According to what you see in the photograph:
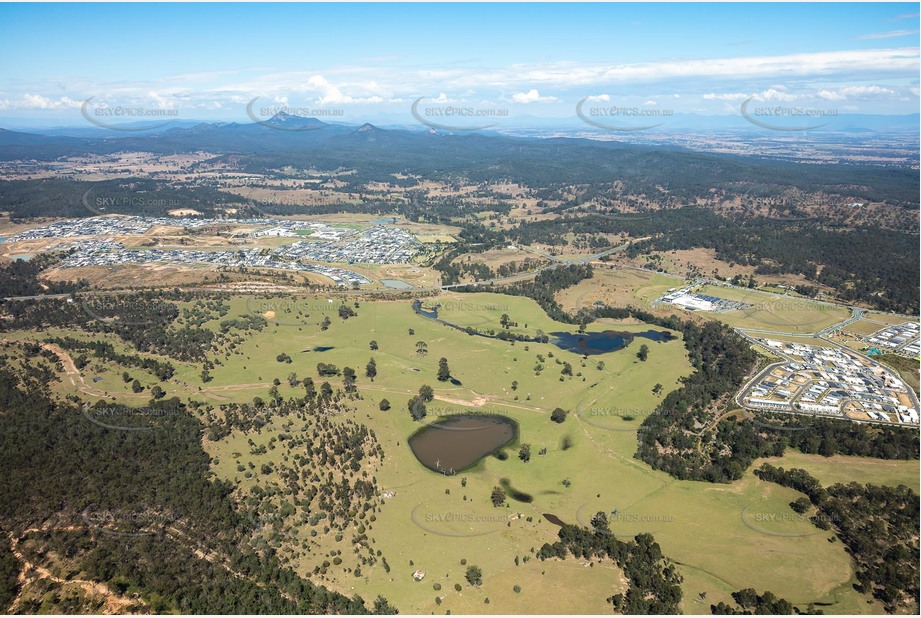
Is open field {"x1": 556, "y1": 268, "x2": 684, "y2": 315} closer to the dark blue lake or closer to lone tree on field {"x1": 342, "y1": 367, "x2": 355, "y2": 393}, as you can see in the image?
the dark blue lake

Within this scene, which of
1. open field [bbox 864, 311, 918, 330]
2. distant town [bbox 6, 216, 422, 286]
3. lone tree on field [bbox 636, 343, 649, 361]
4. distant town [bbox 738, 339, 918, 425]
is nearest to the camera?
distant town [bbox 738, 339, 918, 425]

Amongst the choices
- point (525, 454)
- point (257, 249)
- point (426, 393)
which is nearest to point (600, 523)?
point (525, 454)

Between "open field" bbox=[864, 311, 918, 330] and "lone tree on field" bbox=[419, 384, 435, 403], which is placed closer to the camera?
"lone tree on field" bbox=[419, 384, 435, 403]

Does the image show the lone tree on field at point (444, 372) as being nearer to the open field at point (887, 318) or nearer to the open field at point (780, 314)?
the open field at point (780, 314)

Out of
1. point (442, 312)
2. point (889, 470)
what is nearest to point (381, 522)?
point (889, 470)

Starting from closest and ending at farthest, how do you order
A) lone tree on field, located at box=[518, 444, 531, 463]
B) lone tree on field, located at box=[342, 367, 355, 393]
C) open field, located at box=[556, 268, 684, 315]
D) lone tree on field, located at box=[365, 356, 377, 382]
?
lone tree on field, located at box=[518, 444, 531, 463] < lone tree on field, located at box=[342, 367, 355, 393] < lone tree on field, located at box=[365, 356, 377, 382] < open field, located at box=[556, 268, 684, 315]

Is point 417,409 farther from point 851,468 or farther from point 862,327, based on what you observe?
point 862,327

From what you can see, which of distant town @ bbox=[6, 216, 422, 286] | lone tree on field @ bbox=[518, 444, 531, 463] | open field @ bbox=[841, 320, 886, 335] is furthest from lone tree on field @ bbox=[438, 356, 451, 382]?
open field @ bbox=[841, 320, 886, 335]

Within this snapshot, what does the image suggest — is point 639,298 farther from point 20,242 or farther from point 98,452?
point 20,242

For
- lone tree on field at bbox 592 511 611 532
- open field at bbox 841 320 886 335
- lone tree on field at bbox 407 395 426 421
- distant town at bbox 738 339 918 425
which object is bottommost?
open field at bbox 841 320 886 335

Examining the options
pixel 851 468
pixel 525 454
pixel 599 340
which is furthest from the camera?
pixel 599 340
